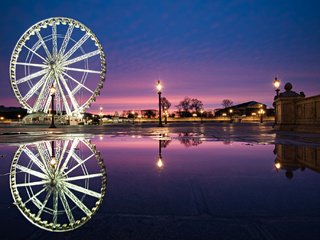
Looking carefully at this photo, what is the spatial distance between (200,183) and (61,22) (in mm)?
44674

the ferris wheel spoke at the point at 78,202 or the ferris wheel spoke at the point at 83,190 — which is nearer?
the ferris wheel spoke at the point at 78,202

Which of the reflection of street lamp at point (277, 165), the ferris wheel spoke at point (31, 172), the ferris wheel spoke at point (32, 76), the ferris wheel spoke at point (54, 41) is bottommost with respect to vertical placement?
the reflection of street lamp at point (277, 165)

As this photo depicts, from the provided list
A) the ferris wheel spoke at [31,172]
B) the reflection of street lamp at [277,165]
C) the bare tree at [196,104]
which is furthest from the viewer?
the bare tree at [196,104]

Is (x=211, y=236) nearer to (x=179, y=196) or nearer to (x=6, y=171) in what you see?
(x=179, y=196)

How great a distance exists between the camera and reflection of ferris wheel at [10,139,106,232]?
253 centimetres

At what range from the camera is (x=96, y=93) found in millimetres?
44031

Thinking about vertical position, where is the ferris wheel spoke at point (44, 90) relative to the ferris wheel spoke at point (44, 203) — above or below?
above

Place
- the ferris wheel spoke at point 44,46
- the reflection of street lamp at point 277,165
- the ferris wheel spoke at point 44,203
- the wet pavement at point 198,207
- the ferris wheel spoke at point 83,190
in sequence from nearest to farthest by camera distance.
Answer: the wet pavement at point 198,207 → the ferris wheel spoke at point 44,203 → the ferris wheel spoke at point 83,190 → the reflection of street lamp at point 277,165 → the ferris wheel spoke at point 44,46

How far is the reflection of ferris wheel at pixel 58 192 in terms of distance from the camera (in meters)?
2.53

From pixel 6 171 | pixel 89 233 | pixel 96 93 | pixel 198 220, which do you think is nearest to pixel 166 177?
pixel 198 220

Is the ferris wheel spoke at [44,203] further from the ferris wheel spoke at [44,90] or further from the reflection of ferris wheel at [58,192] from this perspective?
the ferris wheel spoke at [44,90]

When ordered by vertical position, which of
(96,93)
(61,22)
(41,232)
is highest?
(61,22)

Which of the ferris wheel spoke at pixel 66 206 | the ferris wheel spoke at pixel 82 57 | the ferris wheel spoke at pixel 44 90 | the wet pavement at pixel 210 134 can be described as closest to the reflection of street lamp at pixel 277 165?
the ferris wheel spoke at pixel 66 206

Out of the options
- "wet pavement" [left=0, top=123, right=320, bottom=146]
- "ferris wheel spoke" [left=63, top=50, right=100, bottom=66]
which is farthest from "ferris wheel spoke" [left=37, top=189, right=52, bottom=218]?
"ferris wheel spoke" [left=63, top=50, right=100, bottom=66]
